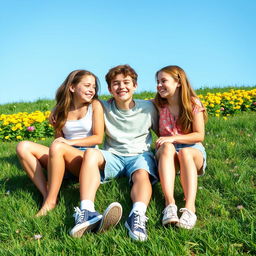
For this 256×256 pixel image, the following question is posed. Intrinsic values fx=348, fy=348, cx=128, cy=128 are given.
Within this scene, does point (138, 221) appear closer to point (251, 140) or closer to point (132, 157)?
point (132, 157)

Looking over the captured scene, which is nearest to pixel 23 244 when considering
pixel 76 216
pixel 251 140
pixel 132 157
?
pixel 76 216

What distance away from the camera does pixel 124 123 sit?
3459 mm

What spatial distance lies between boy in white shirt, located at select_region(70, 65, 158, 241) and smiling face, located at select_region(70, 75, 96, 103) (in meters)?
0.17

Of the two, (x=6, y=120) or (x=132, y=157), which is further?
(x=6, y=120)

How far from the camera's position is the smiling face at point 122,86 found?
333cm

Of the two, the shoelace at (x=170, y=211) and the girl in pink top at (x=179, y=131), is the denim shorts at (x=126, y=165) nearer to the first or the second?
the girl in pink top at (x=179, y=131)

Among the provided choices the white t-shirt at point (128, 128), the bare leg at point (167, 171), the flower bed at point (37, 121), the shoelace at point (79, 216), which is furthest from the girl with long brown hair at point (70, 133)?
the flower bed at point (37, 121)

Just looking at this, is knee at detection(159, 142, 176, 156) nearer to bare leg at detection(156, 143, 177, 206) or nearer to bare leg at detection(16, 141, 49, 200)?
bare leg at detection(156, 143, 177, 206)

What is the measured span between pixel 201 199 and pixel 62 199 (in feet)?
4.00

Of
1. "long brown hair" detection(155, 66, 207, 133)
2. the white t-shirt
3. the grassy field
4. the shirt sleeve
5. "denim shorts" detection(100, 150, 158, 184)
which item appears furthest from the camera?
the shirt sleeve

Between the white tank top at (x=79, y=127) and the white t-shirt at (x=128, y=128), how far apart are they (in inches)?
6.7

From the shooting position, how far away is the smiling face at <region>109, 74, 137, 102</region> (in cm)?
333

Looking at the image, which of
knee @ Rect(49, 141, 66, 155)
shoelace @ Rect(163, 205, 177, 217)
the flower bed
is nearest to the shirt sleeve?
knee @ Rect(49, 141, 66, 155)

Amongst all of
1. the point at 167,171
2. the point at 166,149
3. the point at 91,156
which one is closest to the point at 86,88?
the point at 91,156
